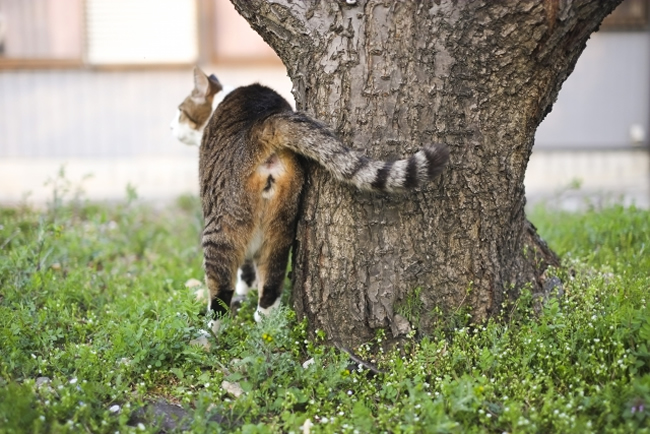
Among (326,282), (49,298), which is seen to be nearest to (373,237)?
(326,282)

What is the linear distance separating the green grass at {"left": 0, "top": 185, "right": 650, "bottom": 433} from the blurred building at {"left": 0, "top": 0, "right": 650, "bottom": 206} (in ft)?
17.6

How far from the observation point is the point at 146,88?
31.3ft

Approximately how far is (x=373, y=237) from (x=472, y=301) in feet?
2.00

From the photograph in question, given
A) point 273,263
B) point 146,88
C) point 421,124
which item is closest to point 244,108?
point 273,263

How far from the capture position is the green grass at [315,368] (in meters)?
3.01

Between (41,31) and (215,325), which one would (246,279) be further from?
(41,31)

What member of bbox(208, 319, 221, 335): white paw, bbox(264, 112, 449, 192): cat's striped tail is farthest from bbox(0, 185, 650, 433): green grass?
bbox(264, 112, 449, 192): cat's striped tail

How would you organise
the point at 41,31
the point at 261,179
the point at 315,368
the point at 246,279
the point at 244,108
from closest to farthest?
the point at 315,368 < the point at 261,179 < the point at 244,108 < the point at 246,279 < the point at 41,31

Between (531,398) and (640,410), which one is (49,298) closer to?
(531,398)

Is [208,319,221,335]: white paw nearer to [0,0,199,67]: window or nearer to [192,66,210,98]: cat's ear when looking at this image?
[192,66,210,98]: cat's ear

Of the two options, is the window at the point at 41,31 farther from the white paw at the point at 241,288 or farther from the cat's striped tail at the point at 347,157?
the cat's striped tail at the point at 347,157

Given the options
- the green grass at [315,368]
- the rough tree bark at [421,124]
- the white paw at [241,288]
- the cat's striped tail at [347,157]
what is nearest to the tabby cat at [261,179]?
the cat's striped tail at [347,157]

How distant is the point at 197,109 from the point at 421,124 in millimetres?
1899

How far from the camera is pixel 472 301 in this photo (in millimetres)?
3619
